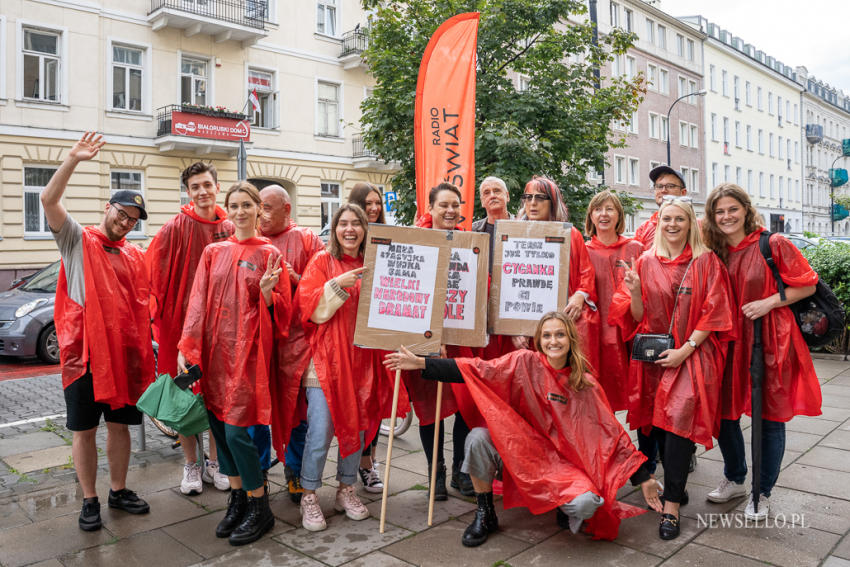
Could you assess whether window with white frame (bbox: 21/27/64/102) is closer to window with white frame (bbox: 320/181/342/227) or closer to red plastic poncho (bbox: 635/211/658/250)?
window with white frame (bbox: 320/181/342/227)

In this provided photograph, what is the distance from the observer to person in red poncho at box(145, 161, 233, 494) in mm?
4766

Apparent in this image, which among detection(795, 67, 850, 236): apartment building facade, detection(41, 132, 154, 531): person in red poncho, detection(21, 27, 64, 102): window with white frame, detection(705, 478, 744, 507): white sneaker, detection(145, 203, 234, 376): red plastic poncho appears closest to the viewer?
detection(41, 132, 154, 531): person in red poncho

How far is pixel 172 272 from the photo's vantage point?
4781 mm

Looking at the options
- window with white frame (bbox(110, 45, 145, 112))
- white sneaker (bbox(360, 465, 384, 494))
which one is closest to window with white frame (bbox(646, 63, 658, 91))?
window with white frame (bbox(110, 45, 145, 112))

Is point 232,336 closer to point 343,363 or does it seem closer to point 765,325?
point 343,363

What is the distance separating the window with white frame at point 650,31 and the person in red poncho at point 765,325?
4331 centimetres

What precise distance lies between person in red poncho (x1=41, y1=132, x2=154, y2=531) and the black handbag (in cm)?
314

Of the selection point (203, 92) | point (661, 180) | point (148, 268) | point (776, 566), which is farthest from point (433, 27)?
point (203, 92)

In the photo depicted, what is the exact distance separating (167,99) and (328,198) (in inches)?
261

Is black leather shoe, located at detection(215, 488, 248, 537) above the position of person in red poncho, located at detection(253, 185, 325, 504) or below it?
below

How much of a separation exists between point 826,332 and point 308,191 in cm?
2168

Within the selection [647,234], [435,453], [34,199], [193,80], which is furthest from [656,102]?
[435,453]

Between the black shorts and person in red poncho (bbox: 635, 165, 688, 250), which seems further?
person in red poncho (bbox: 635, 165, 688, 250)

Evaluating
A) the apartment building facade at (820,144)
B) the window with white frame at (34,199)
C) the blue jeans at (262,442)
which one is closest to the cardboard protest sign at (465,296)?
the blue jeans at (262,442)
